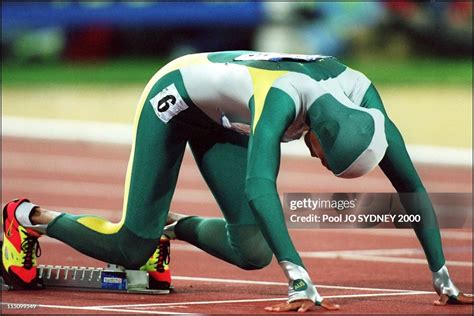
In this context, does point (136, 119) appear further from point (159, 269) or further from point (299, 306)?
point (299, 306)

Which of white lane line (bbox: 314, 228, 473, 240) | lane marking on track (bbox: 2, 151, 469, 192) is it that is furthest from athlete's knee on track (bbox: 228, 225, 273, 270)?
lane marking on track (bbox: 2, 151, 469, 192)

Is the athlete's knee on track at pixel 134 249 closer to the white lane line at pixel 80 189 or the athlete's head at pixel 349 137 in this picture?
the athlete's head at pixel 349 137

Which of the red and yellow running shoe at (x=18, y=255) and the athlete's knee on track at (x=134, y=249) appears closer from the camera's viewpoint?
the athlete's knee on track at (x=134, y=249)

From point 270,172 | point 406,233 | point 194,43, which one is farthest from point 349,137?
point 194,43

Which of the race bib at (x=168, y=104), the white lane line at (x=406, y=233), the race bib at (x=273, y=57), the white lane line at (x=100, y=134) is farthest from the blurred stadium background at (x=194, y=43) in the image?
the race bib at (x=273, y=57)

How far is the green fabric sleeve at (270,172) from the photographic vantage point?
796cm

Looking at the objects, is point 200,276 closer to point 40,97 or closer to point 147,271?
point 147,271

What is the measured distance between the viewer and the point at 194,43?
81.6 feet

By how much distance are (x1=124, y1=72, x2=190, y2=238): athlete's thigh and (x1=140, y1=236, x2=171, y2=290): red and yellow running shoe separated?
16.3 inches

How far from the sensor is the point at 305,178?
1712cm

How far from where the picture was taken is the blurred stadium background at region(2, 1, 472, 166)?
2388 centimetres

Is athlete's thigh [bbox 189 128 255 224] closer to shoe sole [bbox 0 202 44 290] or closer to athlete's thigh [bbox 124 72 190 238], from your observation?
athlete's thigh [bbox 124 72 190 238]

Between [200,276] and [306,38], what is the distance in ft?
48.1

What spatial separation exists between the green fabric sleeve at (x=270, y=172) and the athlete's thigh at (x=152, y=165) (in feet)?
2.86
